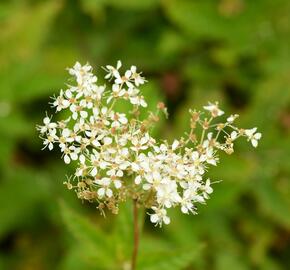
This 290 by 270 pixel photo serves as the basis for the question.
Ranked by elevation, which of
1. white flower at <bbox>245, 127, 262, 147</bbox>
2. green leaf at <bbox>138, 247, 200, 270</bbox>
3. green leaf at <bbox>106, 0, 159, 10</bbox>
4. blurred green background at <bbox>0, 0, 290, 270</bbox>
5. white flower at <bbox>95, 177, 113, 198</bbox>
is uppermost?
green leaf at <bbox>106, 0, 159, 10</bbox>

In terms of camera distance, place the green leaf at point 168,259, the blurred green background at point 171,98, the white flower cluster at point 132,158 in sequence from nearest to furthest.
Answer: the white flower cluster at point 132,158 → the green leaf at point 168,259 → the blurred green background at point 171,98

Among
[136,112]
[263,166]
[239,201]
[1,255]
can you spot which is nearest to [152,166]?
[136,112]

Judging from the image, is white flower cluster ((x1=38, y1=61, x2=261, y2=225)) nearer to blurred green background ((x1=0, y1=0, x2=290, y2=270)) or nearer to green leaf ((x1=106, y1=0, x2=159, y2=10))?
blurred green background ((x1=0, y1=0, x2=290, y2=270))

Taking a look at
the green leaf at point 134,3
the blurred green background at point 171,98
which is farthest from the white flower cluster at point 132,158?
the green leaf at point 134,3

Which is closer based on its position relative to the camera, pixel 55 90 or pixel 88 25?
pixel 55 90

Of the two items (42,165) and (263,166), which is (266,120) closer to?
(263,166)

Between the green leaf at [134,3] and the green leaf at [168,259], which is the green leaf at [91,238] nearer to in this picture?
the green leaf at [168,259]

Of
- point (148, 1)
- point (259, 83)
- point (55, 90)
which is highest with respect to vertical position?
point (148, 1)

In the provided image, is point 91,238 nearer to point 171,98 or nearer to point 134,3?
point 171,98

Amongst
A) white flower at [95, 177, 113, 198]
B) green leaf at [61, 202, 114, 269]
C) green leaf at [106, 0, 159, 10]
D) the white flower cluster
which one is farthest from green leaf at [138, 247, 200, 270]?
green leaf at [106, 0, 159, 10]
